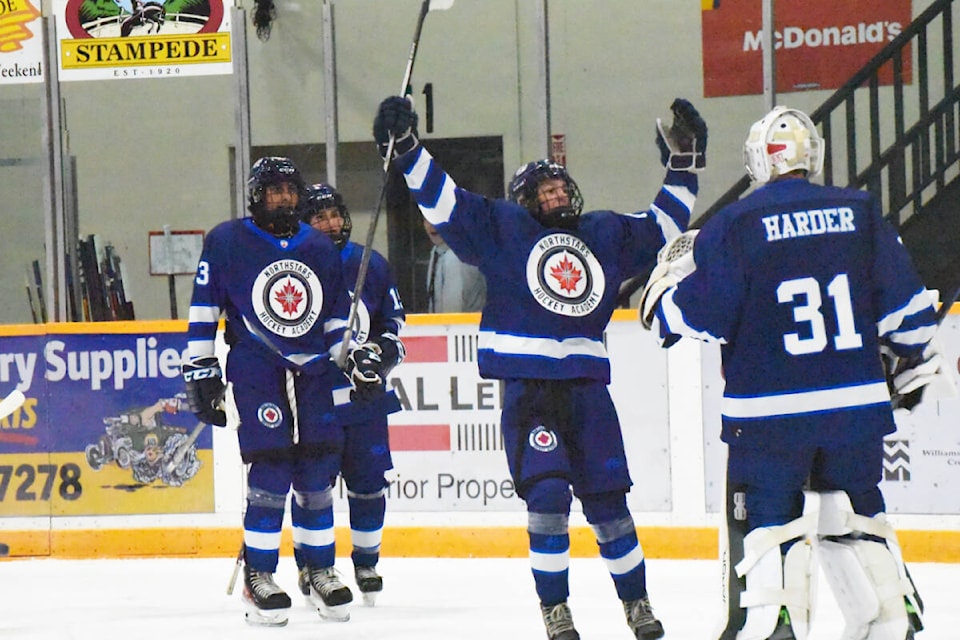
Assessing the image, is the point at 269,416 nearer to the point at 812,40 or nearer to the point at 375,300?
the point at 375,300

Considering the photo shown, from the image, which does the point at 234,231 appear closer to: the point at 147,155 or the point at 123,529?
the point at 123,529

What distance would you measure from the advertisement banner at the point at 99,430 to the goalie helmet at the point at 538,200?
2.44m

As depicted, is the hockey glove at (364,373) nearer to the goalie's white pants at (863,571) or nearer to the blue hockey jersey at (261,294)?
the blue hockey jersey at (261,294)

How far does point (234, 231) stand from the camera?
13.2ft

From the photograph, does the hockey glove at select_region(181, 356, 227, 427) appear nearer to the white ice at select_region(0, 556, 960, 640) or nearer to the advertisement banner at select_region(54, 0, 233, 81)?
the white ice at select_region(0, 556, 960, 640)

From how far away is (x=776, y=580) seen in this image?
2848mm

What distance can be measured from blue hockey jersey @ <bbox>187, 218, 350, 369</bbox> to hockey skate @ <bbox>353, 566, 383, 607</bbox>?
0.72 meters

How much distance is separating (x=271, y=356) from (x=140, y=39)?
2801 mm

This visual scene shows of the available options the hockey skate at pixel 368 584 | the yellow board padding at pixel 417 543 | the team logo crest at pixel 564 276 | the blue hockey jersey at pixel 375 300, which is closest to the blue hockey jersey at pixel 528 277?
the team logo crest at pixel 564 276

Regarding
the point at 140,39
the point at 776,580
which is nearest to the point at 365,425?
the point at 776,580

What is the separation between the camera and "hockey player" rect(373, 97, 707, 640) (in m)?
3.39

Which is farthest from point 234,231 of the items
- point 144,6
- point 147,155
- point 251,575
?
point 147,155

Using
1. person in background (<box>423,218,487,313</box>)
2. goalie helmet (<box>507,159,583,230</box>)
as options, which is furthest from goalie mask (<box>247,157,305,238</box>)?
person in background (<box>423,218,487,313</box>)

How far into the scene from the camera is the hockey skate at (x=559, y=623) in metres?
3.36
